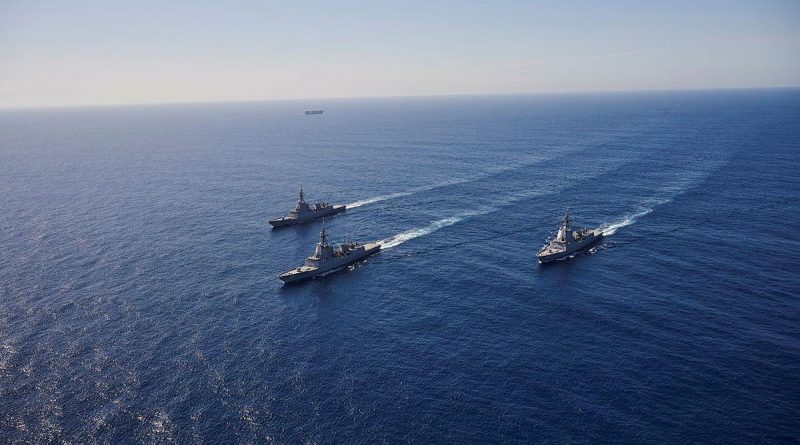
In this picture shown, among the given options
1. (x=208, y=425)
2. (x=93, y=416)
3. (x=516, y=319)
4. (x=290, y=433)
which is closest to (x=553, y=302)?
(x=516, y=319)

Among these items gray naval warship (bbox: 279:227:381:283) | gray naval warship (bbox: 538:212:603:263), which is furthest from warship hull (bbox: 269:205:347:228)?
gray naval warship (bbox: 538:212:603:263)

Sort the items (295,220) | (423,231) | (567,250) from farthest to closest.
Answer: (295,220)
(423,231)
(567,250)

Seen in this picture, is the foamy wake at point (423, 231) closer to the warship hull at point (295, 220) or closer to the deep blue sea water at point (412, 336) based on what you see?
the deep blue sea water at point (412, 336)

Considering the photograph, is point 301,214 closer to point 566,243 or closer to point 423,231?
point 423,231

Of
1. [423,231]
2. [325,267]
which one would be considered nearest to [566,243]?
[423,231]

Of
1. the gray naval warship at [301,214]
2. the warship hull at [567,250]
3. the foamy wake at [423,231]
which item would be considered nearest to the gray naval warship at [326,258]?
the foamy wake at [423,231]

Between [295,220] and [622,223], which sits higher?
[622,223]

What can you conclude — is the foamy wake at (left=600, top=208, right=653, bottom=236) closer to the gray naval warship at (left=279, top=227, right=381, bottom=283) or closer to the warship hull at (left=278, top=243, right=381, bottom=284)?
the warship hull at (left=278, top=243, right=381, bottom=284)
